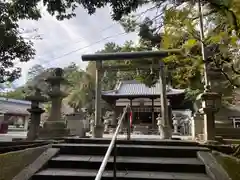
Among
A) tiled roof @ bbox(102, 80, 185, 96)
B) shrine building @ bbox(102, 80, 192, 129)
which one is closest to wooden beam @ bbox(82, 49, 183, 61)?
shrine building @ bbox(102, 80, 192, 129)

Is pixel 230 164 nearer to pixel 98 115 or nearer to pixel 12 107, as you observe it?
pixel 98 115

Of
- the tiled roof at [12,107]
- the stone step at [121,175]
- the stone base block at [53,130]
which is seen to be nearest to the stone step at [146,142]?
the stone step at [121,175]

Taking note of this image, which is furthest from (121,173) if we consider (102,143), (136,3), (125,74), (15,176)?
(125,74)

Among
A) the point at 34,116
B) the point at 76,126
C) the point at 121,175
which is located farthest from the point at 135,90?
the point at 121,175

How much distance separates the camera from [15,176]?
3.49 meters

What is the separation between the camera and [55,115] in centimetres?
682

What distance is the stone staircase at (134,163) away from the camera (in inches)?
136

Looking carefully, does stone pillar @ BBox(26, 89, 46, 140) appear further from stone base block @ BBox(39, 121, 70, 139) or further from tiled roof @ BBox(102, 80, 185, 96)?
tiled roof @ BBox(102, 80, 185, 96)

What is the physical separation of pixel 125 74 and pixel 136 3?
27.7 metres

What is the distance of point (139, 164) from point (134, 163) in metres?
0.09

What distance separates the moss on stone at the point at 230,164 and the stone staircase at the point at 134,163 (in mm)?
379

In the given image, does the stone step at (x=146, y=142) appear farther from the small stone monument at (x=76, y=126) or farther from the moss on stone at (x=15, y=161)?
the small stone monument at (x=76, y=126)

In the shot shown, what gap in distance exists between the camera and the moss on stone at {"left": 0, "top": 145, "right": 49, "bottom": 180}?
360 cm

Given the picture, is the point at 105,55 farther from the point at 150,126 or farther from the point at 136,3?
the point at 150,126
